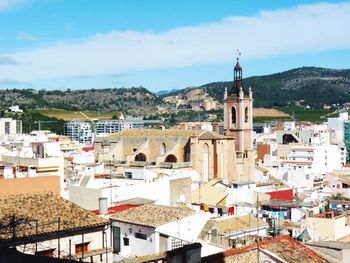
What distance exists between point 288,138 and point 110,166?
5621cm

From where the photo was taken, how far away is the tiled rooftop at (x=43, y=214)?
15922 millimetres

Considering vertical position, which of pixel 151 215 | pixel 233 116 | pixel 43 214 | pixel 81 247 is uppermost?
pixel 233 116

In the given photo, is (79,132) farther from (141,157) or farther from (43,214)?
(43,214)

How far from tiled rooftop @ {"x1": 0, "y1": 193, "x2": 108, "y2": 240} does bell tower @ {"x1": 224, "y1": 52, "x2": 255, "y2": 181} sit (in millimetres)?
35243

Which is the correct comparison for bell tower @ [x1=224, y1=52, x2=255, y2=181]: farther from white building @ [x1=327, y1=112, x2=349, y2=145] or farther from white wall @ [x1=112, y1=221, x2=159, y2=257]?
white building @ [x1=327, y1=112, x2=349, y2=145]

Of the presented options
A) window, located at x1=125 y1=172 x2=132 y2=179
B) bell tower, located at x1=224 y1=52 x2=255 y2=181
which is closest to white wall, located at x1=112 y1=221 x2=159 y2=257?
window, located at x1=125 y1=172 x2=132 y2=179

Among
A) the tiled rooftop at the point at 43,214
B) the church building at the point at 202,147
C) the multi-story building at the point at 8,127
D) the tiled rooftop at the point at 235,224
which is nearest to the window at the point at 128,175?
the church building at the point at 202,147

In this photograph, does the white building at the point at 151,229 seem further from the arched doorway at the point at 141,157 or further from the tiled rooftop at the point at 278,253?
the arched doorway at the point at 141,157

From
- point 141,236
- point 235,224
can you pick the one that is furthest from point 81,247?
point 235,224

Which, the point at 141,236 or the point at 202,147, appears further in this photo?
the point at 202,147

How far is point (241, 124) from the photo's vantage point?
178 ft

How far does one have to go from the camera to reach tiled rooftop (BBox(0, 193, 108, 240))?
15.9 meters

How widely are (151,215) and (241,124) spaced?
3497 centimetres

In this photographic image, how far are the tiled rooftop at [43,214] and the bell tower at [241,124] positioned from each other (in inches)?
1388
